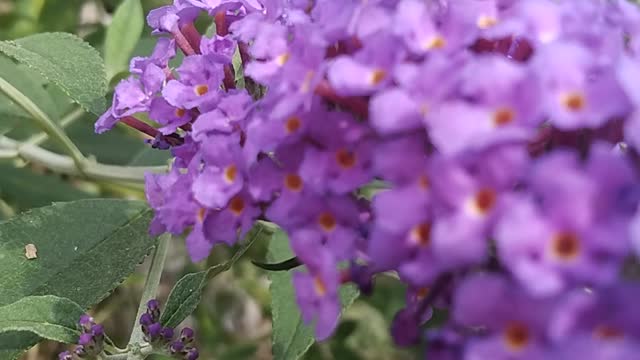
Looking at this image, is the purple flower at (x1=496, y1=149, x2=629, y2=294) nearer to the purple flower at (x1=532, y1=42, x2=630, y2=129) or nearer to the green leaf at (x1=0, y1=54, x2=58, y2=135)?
the purple flower at (x1=532, y1=42, x2=630, y2=129)

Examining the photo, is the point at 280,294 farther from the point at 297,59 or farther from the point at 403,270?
the point at 403,270

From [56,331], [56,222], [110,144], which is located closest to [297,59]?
[56,331]

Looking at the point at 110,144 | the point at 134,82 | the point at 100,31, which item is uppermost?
the point at 134,82

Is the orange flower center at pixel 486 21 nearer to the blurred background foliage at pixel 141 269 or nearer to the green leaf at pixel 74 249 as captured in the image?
the green leaf at pixel 74 249

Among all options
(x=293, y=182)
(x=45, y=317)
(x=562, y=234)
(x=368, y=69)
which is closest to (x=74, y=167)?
(x=45, y=317)

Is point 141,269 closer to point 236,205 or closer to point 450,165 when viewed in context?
point 236,205
